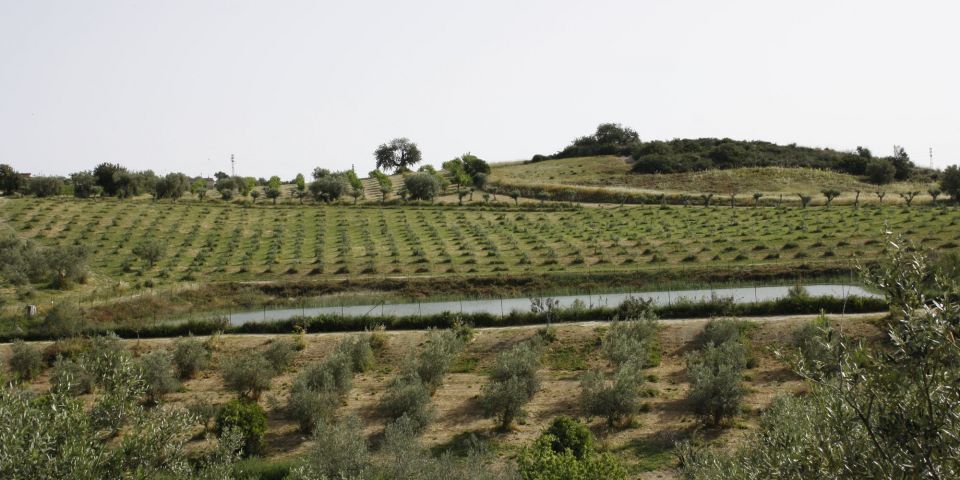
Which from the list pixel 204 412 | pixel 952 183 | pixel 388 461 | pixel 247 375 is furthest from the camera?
pixel 952 183

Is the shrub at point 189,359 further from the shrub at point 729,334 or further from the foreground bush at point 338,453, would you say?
the shrub at point 729,334

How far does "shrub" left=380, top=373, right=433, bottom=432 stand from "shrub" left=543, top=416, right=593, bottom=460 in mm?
5387

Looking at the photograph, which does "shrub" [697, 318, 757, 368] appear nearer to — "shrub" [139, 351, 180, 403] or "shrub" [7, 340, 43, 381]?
"shrub" [139, 351, 180, 403]

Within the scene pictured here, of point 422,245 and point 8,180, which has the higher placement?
point 8,180

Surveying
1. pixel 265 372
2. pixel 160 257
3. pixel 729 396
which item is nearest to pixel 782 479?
pixel 729 396

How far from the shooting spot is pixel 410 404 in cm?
2978

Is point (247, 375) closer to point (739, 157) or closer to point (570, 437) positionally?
point (570, 437)

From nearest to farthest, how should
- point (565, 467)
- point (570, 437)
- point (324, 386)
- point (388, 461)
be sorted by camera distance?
point (565, 467) < point (388, 461) < point (570, 437) < point (324, 386)

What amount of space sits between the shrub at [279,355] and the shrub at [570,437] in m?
16.2

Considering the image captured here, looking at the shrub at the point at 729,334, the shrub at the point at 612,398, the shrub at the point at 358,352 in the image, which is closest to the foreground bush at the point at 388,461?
the shrub at the point at 612,398

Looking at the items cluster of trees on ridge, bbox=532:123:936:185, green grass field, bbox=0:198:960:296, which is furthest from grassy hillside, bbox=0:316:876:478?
cluster of trees on ridge, bbox=532:123:936:185

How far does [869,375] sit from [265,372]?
28168 millimetres

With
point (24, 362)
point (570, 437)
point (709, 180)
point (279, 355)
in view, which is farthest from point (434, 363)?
point (709, 180)

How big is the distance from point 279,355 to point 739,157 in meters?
104
